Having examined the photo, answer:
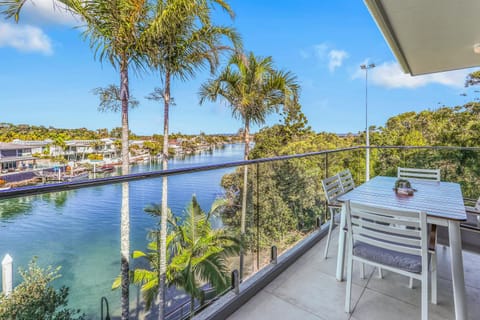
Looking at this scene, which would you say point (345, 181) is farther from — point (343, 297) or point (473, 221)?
point (343, 297)

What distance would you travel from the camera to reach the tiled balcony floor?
5.88ft

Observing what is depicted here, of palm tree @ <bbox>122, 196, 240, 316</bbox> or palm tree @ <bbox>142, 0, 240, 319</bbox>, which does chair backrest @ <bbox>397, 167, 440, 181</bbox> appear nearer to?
palm tree @ <bbox>122, 196, 240, 316</bbox>

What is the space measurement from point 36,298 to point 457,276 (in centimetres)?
250

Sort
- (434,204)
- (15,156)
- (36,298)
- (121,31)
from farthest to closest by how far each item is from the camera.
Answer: (15,156) < (121,31) < (434,204) < (36,298)

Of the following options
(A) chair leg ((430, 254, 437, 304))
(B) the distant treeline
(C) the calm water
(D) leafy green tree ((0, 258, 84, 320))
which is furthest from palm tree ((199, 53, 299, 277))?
(D) leafy green tree ((0, 258, 84, 320))

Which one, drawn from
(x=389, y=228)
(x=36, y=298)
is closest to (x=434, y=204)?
(x=389, y=228)

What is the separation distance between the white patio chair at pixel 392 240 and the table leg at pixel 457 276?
7.0 inches

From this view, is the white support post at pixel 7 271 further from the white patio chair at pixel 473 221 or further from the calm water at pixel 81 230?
the white patio chair at pixel 473 221

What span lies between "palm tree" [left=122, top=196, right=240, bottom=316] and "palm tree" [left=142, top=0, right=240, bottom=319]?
526 cm

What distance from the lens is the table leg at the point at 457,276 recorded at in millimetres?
1487

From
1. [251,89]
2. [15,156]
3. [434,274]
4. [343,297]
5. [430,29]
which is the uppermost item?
[251,89]

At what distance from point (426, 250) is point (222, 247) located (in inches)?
72.6

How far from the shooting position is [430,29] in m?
2.75

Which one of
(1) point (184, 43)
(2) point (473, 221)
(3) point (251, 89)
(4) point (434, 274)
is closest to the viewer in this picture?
(4) point (434, 274)
